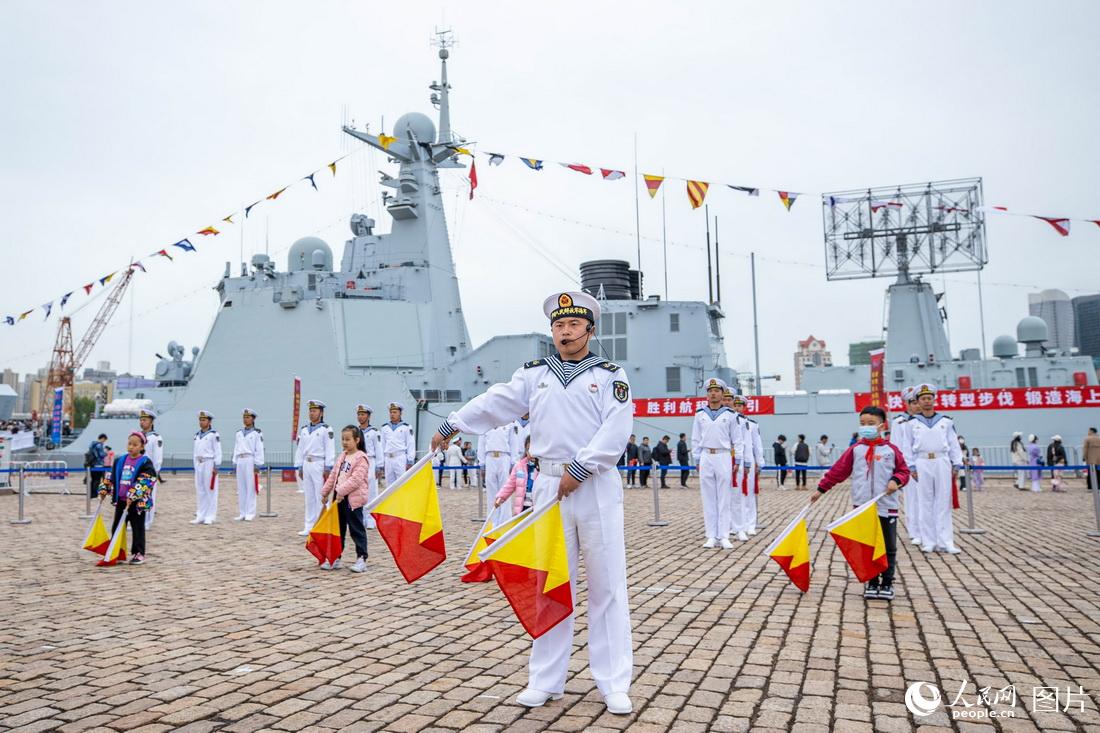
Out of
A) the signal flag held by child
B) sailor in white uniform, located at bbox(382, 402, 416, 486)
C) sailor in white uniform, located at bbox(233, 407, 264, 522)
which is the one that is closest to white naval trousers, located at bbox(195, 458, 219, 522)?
sailor in white uniform, located at bbox(233, 407, 264, 522)

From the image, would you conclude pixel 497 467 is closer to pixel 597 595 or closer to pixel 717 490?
pixel 717 490

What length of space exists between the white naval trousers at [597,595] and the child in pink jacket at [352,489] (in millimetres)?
4550

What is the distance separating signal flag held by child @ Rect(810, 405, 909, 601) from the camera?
6.02m

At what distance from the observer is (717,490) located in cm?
959

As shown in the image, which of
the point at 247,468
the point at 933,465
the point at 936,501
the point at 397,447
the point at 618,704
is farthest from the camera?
the point at 397,447

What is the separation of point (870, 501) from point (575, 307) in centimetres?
390

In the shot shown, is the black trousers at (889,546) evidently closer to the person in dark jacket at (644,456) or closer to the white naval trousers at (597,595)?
the white naval trousers at (597,595)

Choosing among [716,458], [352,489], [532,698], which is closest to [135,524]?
[352,489]

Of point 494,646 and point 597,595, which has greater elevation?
point 597,595

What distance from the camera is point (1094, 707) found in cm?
343

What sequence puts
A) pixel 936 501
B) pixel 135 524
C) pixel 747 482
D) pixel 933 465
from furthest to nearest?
pixel 747 482 → pixel 933 465 → pixel 936 501 → pixel 135 524

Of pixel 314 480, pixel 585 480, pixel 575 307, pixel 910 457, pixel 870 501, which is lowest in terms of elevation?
pixel 314 480

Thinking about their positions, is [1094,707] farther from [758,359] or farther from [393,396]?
[758,359]

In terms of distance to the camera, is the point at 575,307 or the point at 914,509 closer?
the point at 575,307
